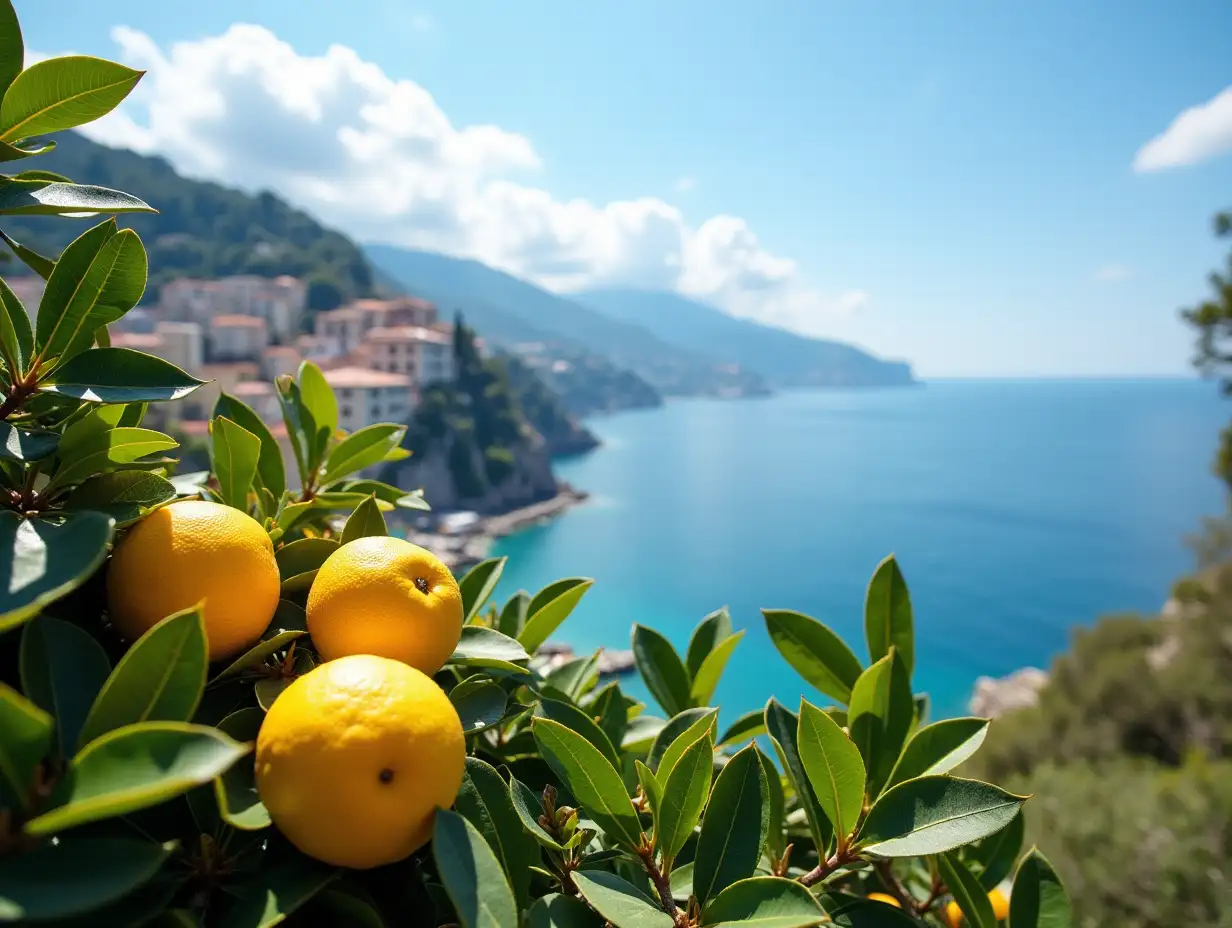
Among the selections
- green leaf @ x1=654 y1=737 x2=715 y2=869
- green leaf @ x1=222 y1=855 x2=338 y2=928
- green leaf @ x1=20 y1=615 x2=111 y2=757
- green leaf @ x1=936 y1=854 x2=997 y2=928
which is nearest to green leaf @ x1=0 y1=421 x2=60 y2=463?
green leaf @ x1=20 y1=615 x2=111 y2=757

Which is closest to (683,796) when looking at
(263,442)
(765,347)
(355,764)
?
(355,764)

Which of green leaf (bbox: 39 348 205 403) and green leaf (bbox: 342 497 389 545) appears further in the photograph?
green leaf (bbox: 342 497 389 545)

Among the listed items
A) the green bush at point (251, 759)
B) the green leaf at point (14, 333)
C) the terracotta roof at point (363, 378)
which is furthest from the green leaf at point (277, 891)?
the terracotta roof at point (363, 378)

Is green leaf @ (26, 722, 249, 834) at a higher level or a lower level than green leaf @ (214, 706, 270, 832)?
higher

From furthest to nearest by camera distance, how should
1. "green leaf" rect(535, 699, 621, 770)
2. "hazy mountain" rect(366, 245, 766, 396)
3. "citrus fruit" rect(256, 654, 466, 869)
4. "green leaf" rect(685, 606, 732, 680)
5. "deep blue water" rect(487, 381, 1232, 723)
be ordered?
"hazy mountain" rect(366, 245, 766, 396)
"deep blue water" rect(487, 381, 1232, 723)
"green leaf" rect(685, 606, 732, 680)
"green leaf" rect(535, 699, 621, 770)
"citrus fruit" rect(256, 654, 466, 869)

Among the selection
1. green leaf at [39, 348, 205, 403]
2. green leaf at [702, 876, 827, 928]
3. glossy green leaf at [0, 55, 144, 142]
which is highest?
glossy green leaf at [0, 55, 144, 142]

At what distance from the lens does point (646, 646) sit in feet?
3.29

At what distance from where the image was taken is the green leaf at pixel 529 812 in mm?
568

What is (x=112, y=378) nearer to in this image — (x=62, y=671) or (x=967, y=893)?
(x=62, y=671)

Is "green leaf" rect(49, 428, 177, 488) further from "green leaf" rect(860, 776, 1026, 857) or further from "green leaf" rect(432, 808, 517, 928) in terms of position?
"green leaf" rect(860, 776, 1026, 857)

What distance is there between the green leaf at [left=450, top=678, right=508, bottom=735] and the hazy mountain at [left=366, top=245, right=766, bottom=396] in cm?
11452

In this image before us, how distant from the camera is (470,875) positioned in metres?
0.49

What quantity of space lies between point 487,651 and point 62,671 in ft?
1.11

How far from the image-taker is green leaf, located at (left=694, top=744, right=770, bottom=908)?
0.61 meters
